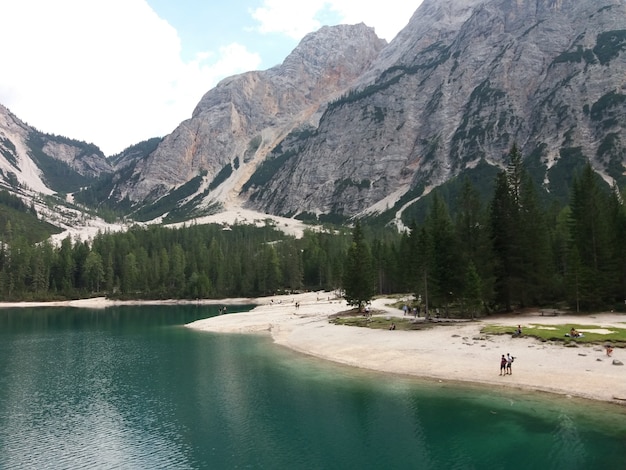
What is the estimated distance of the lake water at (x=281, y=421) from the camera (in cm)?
2941

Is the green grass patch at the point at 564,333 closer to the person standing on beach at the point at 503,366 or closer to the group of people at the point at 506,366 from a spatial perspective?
the group of people at the point at 506,366

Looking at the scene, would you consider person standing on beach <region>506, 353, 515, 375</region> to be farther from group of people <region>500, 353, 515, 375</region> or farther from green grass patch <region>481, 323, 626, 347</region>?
green grass patch <region>481, 323, 626, 347</region>

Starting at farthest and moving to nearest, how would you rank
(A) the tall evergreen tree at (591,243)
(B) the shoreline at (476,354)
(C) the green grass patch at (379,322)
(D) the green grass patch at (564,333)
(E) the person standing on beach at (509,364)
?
(C) the green grass patch at (379,322) < (A) the tall evergreen tree at (591,243) < (D) the green grass patch at (564,333) < (E) the person standing on beach at (509,364) < (B) the shoreline at (476,354)

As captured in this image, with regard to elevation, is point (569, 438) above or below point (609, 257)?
below

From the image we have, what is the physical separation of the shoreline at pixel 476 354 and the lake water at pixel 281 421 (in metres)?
2.44

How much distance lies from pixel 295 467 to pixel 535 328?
41.6 m

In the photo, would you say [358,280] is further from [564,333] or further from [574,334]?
[574,334]

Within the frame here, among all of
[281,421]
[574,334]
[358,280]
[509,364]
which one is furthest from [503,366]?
[358,280]

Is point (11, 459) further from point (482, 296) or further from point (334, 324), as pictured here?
point (482, 296)

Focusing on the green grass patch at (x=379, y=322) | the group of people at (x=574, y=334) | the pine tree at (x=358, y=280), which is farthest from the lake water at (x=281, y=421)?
the pine tree at (x=358, y=280)

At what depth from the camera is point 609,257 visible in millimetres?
74625

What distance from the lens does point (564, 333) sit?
52.3 meters

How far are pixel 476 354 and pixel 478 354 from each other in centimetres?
22

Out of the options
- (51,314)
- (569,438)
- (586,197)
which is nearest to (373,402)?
(569,438)
